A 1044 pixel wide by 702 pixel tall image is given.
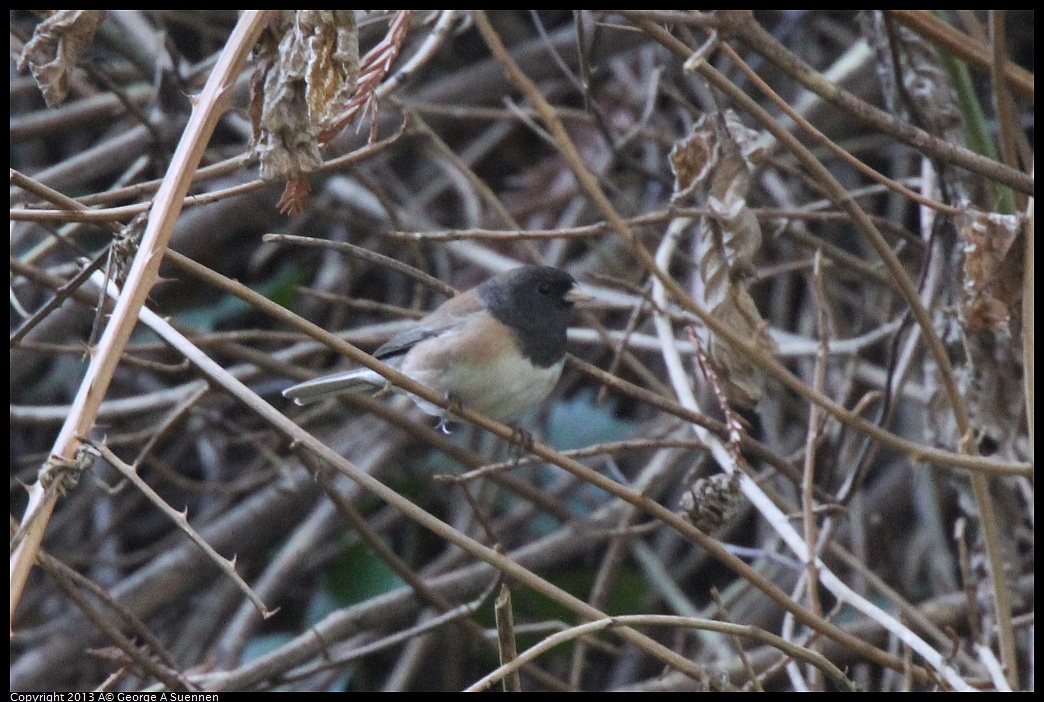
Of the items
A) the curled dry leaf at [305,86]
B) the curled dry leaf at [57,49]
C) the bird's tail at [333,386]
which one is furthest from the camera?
the bird's tail at [333,386]

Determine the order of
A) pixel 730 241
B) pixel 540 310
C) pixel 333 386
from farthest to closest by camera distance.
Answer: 1. pixel 540 310
2. pixel 333 386
3. pixel 730 241

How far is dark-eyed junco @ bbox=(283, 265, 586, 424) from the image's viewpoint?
246cm

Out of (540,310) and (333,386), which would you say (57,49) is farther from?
(540,310)

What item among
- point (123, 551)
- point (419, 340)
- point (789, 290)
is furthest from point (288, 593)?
point (789, 290)

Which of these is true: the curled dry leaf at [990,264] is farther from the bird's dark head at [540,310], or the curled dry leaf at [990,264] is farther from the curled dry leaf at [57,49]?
the curled dry leaf at [57,49]

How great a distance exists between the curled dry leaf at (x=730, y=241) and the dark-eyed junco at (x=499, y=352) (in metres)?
0.75

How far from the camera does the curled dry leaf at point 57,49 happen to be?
1.50 meters

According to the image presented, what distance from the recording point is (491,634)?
276 centimetres

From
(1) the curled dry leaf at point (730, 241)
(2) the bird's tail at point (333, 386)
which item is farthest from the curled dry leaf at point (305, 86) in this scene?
(2) the bird's tail at point (333, 386)

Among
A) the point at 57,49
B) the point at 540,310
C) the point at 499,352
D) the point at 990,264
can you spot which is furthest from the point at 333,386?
the point at 990,264

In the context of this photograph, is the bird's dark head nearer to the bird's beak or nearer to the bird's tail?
the bird's beak

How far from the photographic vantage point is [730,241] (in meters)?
1.73

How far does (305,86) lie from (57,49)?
42 centimetres

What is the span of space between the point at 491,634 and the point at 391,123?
1.76 meters
